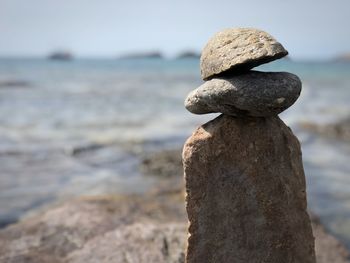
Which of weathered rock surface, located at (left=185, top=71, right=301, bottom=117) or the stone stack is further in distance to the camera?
the stone stack

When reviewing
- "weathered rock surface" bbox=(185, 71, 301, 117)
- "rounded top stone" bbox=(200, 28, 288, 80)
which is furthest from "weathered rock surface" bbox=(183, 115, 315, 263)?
"rounded top stone" bbox=(200, 28, 288, 80)

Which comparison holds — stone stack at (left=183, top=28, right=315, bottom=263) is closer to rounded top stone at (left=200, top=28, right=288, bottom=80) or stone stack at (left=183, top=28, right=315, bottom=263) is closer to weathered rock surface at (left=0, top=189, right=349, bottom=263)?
rounded top stone at (left=200, top=28, right=288, bottom=80)

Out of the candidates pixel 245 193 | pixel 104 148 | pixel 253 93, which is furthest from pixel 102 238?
pixel 104 148

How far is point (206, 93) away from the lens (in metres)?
3.88

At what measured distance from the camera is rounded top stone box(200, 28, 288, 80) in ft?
11.9

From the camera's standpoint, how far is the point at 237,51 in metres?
3.75

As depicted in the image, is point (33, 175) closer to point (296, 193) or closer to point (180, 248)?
point (180, 248)

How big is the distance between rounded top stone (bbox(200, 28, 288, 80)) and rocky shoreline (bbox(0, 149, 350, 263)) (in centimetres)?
259

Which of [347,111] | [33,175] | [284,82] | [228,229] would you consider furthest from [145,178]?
[347,111]

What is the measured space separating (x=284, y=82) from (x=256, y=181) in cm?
98

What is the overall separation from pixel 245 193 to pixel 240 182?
11 cm

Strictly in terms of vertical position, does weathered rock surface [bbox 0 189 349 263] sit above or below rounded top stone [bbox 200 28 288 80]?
below

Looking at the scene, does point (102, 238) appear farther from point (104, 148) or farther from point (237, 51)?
point (104, 148)

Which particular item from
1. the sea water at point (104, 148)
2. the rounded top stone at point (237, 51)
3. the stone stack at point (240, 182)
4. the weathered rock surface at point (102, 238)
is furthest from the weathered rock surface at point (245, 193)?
the weathered rock surface at point (102, 238)
